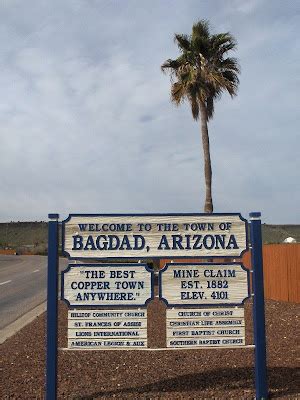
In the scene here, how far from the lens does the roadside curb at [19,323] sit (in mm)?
11103

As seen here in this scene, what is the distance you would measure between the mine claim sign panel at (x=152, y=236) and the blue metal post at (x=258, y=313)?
0.54 ft

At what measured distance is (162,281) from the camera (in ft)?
20.9

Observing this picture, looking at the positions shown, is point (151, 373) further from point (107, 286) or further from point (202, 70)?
point (202, 70)

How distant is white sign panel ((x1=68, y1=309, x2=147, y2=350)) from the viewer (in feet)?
20.5

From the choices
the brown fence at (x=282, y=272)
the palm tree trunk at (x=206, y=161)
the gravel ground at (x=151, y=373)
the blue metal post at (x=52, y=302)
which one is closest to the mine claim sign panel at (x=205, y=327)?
the gravel ground at (x=151, y=373)

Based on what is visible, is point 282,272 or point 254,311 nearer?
point 254,311

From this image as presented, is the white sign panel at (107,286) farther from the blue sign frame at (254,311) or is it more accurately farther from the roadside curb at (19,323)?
the roadside curb at (19,323)

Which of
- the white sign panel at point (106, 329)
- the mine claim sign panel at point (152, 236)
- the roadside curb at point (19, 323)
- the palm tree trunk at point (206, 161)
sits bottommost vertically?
the roadside curb at point (19, 323)

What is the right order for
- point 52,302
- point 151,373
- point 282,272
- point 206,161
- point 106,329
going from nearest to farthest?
1. point 52,302
2. point 106,329
3. point 151,373
4. point 282,272
5. point 206,161

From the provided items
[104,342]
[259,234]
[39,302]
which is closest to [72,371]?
[104,342]

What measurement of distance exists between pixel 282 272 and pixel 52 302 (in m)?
10.9

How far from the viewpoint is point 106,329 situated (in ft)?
20.6

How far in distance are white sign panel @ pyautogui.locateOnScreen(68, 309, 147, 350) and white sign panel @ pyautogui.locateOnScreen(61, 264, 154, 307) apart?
5.0 inches

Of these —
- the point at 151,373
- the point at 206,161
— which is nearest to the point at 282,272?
the point at 206,161
